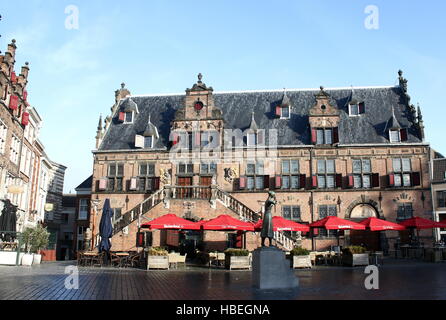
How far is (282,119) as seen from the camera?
32.1 m

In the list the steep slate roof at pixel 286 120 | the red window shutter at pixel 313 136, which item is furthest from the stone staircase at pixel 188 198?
the red window shutter at pixel 313 136

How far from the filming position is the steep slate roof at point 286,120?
99.8ft

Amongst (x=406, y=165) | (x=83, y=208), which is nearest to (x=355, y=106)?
(x=406, y=165)

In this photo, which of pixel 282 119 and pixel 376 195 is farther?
pixel 282 119

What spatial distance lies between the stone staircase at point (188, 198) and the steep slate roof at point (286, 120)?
17.3ft

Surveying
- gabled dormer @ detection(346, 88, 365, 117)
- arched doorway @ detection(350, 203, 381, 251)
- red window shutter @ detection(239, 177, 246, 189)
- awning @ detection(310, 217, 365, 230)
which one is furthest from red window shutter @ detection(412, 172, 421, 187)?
red window shutter @ detection(239, 177, 246, 189)

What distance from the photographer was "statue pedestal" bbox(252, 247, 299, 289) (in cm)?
1230

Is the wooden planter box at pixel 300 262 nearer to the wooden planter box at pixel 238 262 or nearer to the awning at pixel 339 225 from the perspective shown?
the wooden planter box at pixel 238 262

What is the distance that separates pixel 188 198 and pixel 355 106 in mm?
14862

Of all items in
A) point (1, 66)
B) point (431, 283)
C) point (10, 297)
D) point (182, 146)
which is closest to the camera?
point (10, 297)
